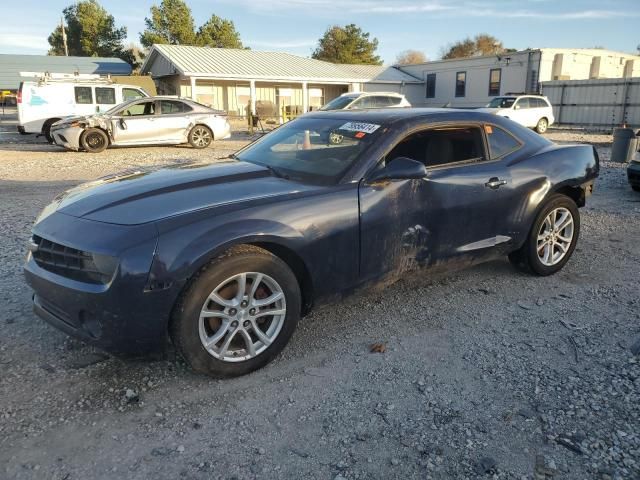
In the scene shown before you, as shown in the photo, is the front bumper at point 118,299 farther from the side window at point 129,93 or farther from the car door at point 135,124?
the side window at point 129,93

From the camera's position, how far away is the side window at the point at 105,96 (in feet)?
58.6

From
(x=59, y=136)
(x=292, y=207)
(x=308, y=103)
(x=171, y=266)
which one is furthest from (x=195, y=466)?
(x=308, y=103)

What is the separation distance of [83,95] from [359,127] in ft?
55.3

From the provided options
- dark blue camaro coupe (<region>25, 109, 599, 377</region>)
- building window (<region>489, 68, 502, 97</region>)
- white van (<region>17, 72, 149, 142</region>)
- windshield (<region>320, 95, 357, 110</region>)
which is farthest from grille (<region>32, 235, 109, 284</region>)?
building window (<region>489, 68, 502, 97</region>)

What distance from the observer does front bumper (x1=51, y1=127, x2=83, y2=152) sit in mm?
14008

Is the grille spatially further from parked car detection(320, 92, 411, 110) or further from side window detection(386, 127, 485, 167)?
parked car detection(320, 92, 411, 110)

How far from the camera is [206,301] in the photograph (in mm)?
2830

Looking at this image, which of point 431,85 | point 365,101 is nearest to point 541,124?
point 365,101

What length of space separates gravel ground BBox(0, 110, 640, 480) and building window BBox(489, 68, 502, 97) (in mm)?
31241

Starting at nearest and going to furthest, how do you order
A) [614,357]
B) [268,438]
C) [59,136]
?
[268,438] < [614,357] < [59,136]

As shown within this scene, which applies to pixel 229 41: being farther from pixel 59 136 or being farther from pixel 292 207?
pixel 292 207

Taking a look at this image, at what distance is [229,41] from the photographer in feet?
169

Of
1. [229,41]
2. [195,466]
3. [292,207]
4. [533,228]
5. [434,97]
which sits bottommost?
[195,466]

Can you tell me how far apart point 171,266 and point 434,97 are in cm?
3814
